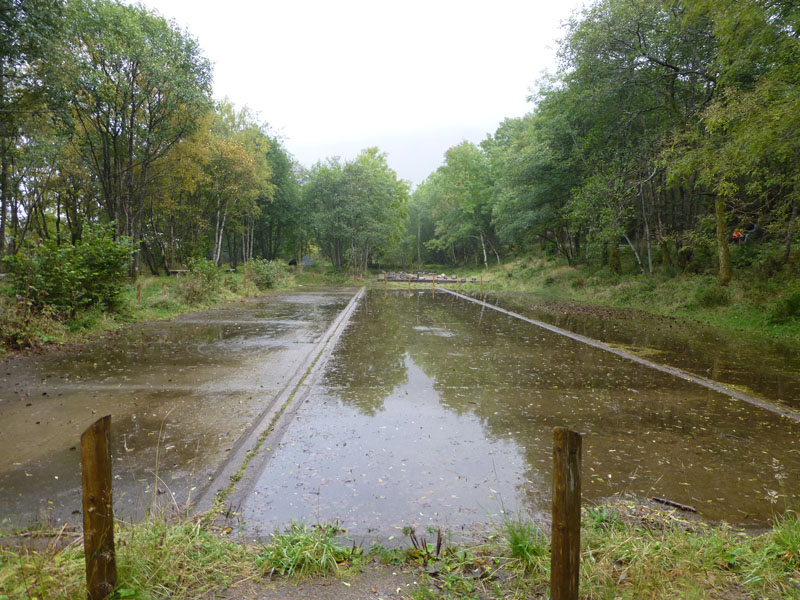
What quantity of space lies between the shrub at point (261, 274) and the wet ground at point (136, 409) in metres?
15.2

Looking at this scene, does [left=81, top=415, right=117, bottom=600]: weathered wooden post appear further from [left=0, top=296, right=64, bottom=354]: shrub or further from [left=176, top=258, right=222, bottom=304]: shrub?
[left=176, top=258, right=222, bottom=304]: shrub

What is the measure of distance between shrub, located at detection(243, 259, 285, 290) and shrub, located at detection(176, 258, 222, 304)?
6.81 metres

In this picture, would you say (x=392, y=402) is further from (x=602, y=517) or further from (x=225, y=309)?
(x=225, y=309)

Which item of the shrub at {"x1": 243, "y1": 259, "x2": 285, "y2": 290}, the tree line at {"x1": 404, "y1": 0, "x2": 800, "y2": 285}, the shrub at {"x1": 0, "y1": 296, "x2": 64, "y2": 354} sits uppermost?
the tree line at {"x1": 404, "y1": 0, "x2": 800, "y2": 285}

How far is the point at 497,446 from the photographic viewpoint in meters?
4.14

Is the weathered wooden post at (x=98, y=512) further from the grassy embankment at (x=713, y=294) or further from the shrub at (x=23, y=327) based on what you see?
the grassy embankment at (x=713, y=294)

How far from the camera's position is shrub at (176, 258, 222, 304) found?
608 inches

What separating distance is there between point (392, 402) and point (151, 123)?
19345 millimetres

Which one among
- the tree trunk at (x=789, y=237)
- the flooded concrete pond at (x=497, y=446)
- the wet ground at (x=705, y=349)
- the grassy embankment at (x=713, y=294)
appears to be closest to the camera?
the flooded concrete pond at (x=497, y=446)

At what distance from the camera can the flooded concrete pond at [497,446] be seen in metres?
3.12

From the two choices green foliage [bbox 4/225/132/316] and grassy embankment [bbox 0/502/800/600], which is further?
green foliage [bbox 4/225/132/316]

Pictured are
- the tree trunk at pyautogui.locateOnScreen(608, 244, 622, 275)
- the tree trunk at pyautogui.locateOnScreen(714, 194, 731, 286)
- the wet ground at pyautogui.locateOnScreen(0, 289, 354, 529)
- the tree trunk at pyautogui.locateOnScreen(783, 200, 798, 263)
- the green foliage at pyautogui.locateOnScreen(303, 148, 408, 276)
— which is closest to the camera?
the wet ground at pyautogui.locateOnScreen(0, 289, 354, 529)

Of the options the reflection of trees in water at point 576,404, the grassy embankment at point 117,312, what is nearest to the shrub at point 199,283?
the grassy embankment at point 117,312

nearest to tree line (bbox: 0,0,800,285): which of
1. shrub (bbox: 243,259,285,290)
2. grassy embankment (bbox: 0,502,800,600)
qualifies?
shrub (bbox: 243,259,285,290)
